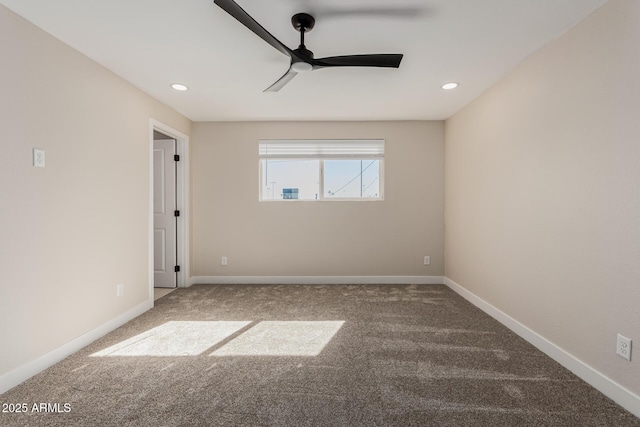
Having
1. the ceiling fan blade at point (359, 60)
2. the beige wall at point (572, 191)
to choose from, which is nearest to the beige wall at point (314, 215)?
the beige wall at point (572, 191)

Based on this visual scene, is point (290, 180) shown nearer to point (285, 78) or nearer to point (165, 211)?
point (165, 211)

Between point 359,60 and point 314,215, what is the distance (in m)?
2.52

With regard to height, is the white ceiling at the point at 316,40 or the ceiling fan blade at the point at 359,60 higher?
the white ceiling at the point at 316,40

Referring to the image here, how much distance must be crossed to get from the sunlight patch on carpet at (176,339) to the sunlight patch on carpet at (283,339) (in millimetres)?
183

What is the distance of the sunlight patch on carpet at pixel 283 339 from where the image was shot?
2.22 m

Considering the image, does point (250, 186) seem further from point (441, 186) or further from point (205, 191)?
point (441, 186)

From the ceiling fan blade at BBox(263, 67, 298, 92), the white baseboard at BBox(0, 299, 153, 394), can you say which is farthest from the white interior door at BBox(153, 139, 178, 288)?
the ceiling fan blade at BBox(263, 67, 298, 92)

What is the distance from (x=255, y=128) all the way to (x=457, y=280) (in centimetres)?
358

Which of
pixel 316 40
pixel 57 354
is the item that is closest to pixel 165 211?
pixel 57 354

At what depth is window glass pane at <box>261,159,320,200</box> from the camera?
14.0 ft

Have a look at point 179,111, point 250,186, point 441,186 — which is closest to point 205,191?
point 250,186

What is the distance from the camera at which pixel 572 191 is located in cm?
197

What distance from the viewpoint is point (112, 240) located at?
8.71 feet

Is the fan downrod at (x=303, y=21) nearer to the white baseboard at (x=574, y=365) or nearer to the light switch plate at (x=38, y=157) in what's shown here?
the light switch plate at (x=38, y=157)
